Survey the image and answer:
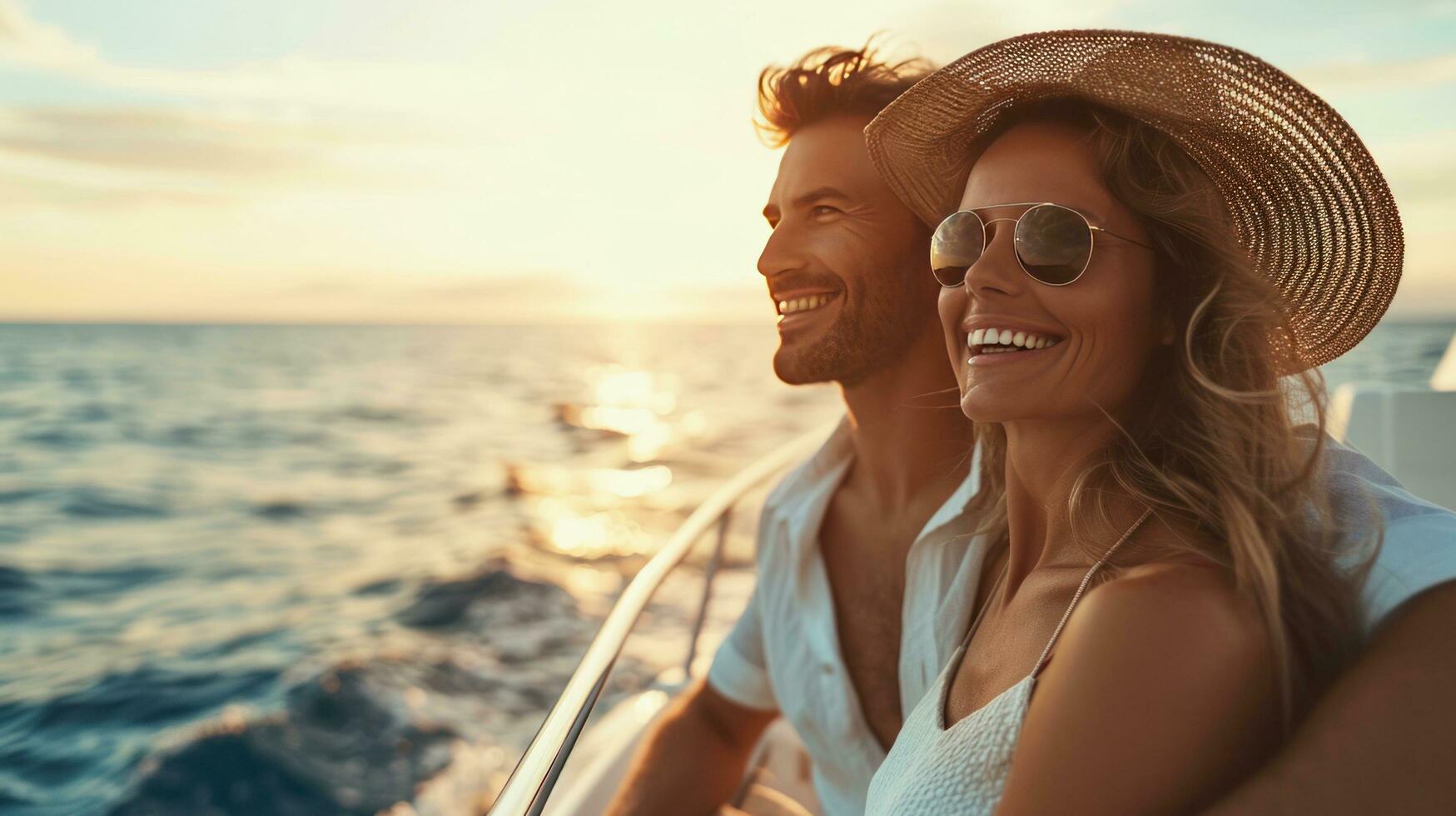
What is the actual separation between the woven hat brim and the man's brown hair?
770mm

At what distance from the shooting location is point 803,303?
217 centimetres

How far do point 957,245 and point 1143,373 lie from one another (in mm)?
278

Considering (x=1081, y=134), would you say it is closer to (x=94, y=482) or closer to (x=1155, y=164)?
(x=1155, y=164)

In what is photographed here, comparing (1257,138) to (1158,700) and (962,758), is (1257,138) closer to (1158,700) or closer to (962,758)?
(1158,700)

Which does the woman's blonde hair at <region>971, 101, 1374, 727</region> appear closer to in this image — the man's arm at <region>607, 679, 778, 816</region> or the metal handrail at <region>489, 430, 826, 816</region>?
the metal handrail at <region>489, 430, 826, 816</region>

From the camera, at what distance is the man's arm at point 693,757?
225 centimetres

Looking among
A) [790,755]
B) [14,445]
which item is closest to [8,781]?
[790,755]

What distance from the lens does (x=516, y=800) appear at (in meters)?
1.39

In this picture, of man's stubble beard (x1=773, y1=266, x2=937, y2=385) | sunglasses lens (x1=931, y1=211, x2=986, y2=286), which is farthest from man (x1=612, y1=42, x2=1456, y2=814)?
sunglasses lens (x1=931, y1=211, x2=986, y2=286)

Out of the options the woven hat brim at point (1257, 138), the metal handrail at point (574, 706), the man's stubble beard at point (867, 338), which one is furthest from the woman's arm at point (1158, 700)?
the man's stubble beard at point (867, 338)

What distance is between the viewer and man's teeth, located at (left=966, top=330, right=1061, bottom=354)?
1230 millimetres

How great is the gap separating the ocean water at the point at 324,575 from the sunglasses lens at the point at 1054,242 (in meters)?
0.67

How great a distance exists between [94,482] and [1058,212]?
2109 centimetres

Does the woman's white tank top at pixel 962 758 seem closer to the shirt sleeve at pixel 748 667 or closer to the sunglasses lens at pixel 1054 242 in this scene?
the sunglasses lens at pixel 1054 242
